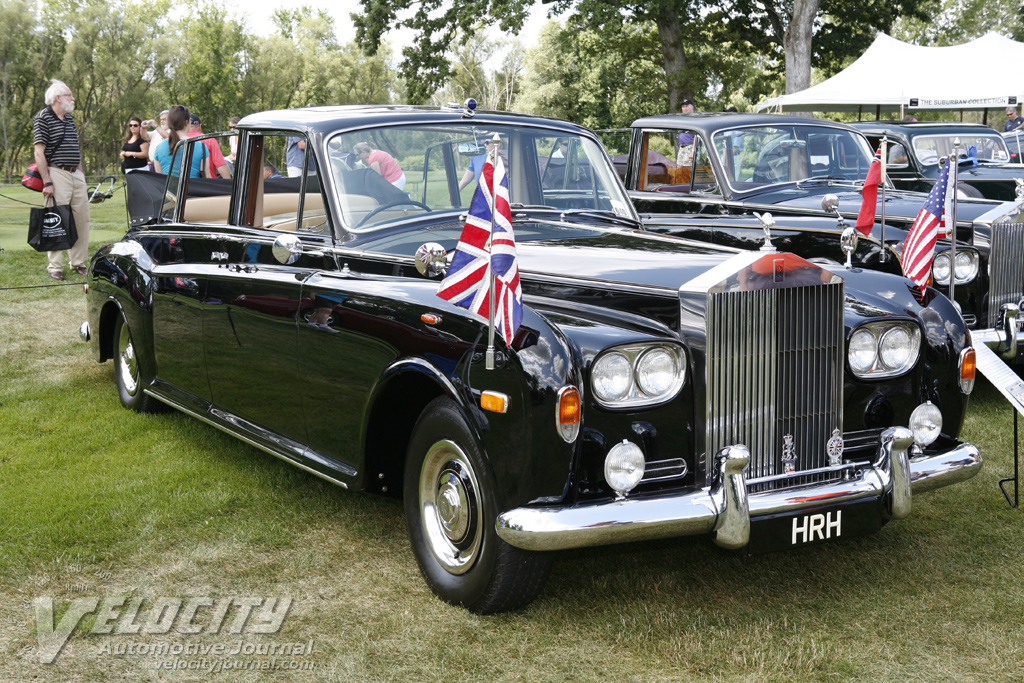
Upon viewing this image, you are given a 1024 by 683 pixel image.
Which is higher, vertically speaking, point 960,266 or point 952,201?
point 952,201

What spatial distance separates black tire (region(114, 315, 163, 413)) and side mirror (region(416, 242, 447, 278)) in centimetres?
312

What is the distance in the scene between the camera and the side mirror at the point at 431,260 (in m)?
3.74

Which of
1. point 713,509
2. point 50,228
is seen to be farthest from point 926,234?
point 50,228

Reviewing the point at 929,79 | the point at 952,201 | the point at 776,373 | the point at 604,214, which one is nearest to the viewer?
the point at 776,373

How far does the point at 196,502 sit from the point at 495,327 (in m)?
2.25

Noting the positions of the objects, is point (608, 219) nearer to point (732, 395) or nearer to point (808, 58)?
point (732, 395)

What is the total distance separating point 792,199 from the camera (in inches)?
300

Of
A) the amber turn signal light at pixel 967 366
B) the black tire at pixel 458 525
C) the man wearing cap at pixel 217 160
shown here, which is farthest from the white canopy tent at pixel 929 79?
the black tire at pixel 458 525

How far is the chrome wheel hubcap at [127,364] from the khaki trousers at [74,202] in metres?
5.38

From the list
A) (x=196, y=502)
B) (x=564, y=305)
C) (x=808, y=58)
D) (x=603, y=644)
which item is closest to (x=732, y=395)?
(x=564, y=305)

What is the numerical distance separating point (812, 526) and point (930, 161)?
7872mm

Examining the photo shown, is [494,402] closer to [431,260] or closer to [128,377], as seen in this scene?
[431,260]

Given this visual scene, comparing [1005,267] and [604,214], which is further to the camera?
[1005,267]

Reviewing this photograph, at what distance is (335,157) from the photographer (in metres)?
4.40
